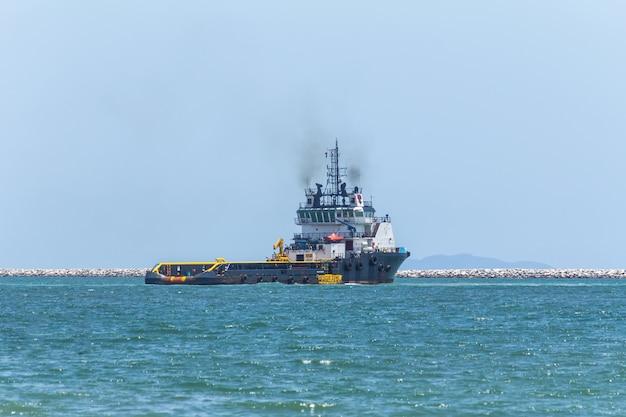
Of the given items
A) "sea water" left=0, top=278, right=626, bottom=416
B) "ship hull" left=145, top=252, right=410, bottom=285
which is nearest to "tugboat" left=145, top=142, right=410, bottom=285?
"ship hull" left=145, top=252, right=410, bottom=285

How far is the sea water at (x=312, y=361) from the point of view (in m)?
32.2

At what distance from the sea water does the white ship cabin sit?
3933 centimetres

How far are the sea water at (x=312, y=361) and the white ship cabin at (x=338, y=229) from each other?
39326mm

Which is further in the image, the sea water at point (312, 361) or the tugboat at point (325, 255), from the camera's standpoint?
the tugboat at point (325, 255)

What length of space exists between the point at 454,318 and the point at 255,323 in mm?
11305

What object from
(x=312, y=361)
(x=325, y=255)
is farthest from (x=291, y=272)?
(x=312, y=361)

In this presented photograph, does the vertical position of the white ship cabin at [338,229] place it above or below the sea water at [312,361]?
above

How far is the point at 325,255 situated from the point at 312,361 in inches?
2758

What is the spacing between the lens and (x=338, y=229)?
373ft

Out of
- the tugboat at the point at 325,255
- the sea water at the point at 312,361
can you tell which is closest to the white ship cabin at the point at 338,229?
the tugboat at the point at 325,255

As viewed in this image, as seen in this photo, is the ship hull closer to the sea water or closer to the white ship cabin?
the white ship cabin

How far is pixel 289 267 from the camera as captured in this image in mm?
108875

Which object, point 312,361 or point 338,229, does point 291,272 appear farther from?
point 312,361

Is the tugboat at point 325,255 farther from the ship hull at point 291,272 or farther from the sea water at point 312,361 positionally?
the sea water at point 312,361
